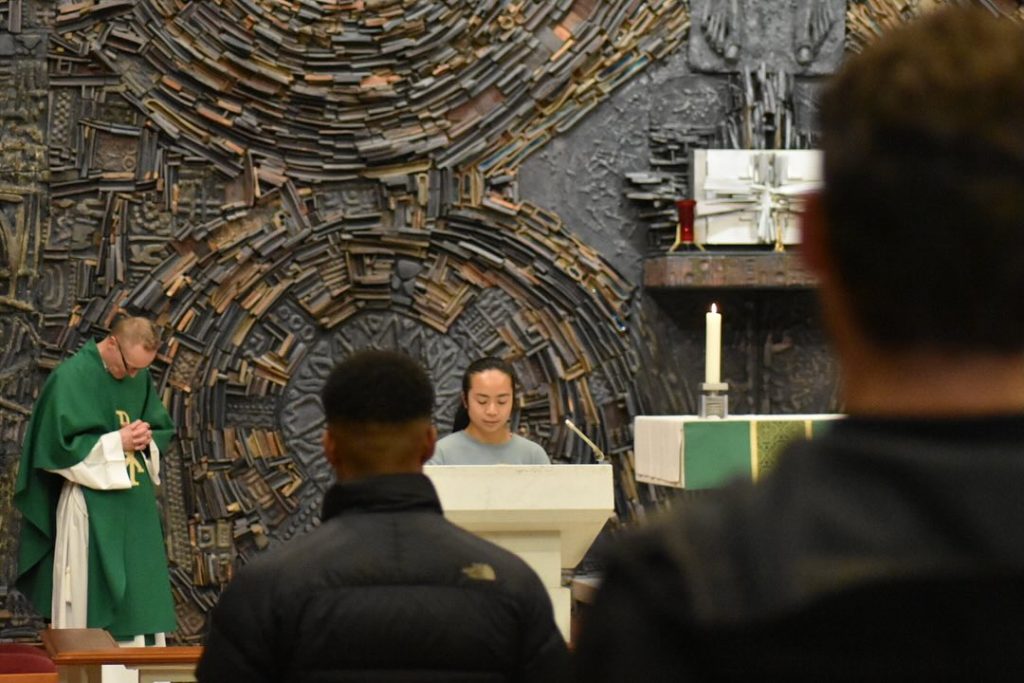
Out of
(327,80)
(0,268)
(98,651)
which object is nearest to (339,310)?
(327,80)

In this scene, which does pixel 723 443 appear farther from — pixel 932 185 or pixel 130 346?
pixel 932 185

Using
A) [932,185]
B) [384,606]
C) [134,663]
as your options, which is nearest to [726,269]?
[134,663]

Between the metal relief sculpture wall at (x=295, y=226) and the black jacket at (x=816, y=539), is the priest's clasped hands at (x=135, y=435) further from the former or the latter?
the black jacket at (x=816, y=539)

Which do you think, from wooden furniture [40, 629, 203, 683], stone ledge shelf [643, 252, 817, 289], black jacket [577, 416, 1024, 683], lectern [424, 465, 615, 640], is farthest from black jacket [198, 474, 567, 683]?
Answer: stone ledge shelf [643, 252, 817, 289]

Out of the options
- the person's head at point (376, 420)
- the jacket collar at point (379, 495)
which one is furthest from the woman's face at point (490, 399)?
the jacket collar at point (379, 495)

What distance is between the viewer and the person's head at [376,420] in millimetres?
2590

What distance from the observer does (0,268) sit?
892 centimetres

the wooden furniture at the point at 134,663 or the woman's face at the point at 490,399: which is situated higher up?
the woman's face at the point at 490,399

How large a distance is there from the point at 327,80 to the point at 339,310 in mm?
1334

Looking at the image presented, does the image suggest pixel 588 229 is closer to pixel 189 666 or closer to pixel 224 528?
pixel 224 528

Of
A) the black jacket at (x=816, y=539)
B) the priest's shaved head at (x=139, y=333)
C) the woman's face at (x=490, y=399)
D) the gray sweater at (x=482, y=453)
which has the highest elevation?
the priest's shaved head at (x=139, y=333)

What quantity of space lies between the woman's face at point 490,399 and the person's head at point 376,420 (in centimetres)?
411

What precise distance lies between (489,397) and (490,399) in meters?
0.01

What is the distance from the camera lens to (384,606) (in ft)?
8.12
